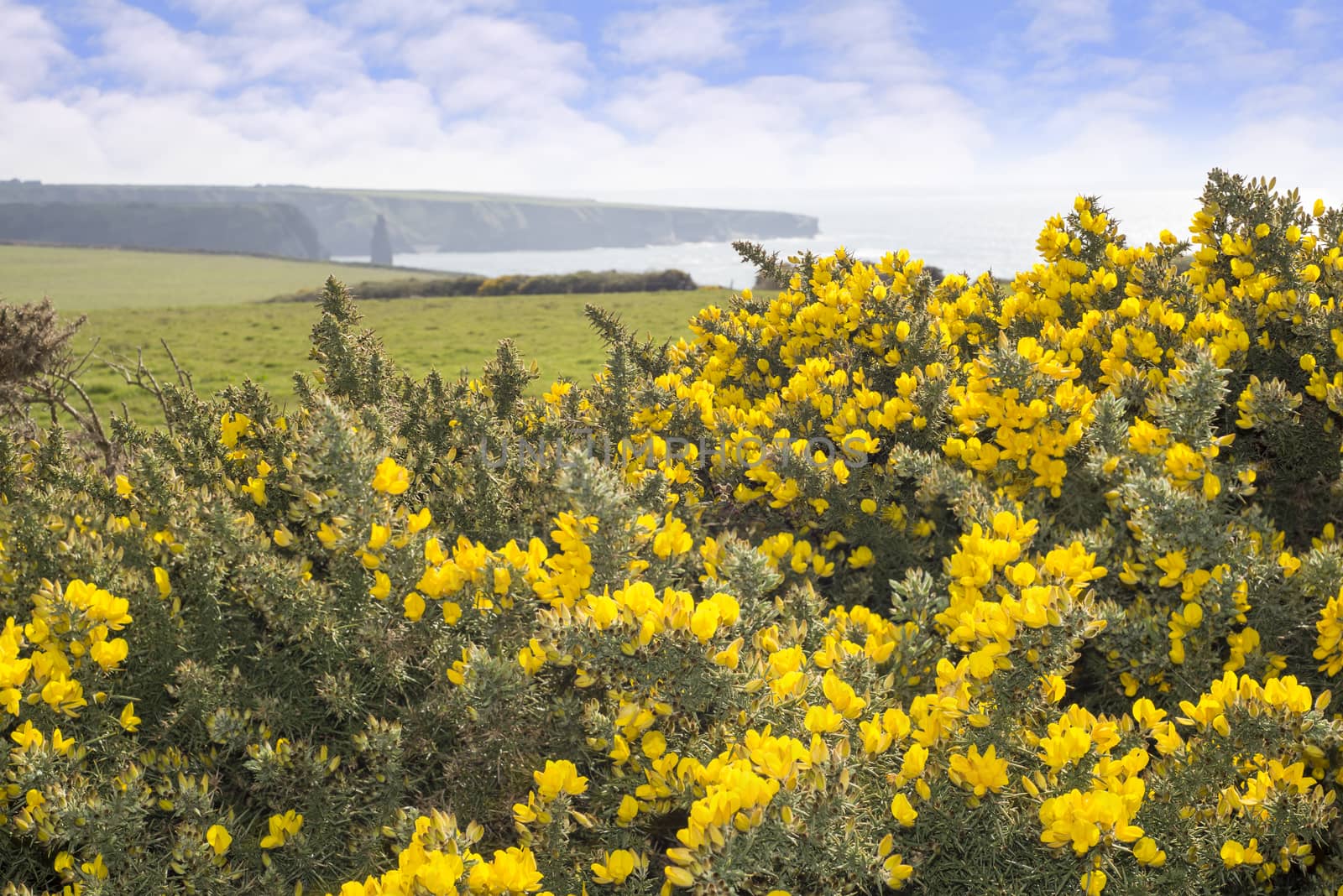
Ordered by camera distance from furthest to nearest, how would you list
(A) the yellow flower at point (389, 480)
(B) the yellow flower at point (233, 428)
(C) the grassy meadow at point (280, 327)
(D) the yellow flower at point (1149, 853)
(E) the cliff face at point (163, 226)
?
(E) the cliff face at point (163, 226) < (C) the grassy meadow at point (280, 327) < (B) the yellow flower at point (233, 428) < (A) the yellow flower at point (389, 480) < (D) the yellow flower at point (1149, 853)

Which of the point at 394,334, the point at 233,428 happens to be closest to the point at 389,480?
the point at 233,428

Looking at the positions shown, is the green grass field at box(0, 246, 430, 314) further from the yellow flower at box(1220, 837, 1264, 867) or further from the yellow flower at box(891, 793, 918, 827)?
the yellow flower at box(1220, 837, 1264, 867)

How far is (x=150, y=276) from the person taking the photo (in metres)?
52.8

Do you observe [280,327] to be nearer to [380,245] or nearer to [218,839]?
[218,839]

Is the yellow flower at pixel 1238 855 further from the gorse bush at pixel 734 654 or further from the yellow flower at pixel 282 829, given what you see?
the yellow flower at pixel 282 829

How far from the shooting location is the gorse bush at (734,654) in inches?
62.6

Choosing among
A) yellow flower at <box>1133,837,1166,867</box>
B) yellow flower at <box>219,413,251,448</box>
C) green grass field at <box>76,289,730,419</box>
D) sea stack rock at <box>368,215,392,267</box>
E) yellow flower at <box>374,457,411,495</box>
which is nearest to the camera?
yellow flower at <box>1133,837,1166,867</box>

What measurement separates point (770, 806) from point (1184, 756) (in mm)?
1003

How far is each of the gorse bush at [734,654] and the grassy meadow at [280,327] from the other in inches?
88.8

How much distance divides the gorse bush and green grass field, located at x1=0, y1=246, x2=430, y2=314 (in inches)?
1460

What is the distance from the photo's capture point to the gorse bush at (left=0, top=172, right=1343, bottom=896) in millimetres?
1591

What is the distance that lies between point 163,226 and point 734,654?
19366 centimetres

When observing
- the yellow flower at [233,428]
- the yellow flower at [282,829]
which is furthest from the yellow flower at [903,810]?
the yellow flower at [233,428]

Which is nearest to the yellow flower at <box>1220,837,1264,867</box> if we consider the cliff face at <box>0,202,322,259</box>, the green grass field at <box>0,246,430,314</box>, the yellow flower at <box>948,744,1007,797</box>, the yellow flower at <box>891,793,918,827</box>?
the yellow flower at <box>948,744,1007,797</box>
